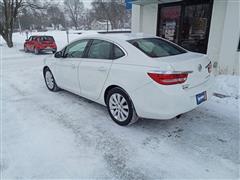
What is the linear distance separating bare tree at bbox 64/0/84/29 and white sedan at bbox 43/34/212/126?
77.3m

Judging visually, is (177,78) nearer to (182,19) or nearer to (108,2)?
(182,19)

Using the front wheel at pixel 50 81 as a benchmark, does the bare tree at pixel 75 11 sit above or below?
above

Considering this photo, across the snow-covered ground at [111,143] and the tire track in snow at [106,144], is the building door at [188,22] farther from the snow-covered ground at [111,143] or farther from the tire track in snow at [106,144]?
the tire track in snow at [106,144]

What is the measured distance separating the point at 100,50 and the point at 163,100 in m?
1.66

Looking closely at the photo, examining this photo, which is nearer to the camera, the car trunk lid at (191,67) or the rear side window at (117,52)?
the car trunk lid at (191,67)

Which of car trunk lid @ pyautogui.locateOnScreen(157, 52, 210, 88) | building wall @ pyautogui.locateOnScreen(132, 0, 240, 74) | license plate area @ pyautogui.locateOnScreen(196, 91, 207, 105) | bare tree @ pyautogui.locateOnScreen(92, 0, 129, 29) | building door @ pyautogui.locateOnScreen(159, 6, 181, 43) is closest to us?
car trunk lid @ pyautogui.locateOnScreen(157, 52, 210, 88)

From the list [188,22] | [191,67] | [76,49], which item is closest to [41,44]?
[188,22]

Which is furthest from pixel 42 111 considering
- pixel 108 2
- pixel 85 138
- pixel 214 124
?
pixel 108 2

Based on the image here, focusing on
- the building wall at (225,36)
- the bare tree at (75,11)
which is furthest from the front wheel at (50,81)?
the bare tree at (75,11)

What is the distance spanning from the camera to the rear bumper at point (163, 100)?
2.79 metres

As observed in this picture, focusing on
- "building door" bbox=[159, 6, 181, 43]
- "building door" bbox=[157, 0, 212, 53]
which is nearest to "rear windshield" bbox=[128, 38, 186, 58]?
"building door" bbox=[157, 0, 212, 53]

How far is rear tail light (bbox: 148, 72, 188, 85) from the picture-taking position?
9.09ft

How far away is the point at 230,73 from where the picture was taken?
6.06 meters

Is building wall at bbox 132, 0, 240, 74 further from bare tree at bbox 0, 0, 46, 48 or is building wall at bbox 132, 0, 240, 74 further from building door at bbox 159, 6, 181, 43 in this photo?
bare tree at bbox 0, 0, 46, 48
